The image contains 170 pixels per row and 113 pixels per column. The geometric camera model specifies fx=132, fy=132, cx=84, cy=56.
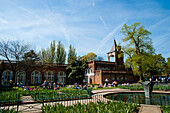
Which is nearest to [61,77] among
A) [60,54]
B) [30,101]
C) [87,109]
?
[60,54]

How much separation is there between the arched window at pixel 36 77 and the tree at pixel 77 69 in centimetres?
786

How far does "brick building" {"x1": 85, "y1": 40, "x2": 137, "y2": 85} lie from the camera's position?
31770 mm

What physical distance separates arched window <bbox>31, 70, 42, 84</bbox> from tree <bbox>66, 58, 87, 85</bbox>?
7.86 m

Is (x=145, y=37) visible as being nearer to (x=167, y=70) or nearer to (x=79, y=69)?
(x=79, y=69)

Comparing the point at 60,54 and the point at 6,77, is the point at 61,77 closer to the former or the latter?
the point at 60,54

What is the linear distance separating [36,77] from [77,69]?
36.5 feet

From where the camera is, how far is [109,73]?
1271 inches

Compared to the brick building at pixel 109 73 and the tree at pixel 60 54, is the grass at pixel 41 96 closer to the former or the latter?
the brick building at pixel 109 73

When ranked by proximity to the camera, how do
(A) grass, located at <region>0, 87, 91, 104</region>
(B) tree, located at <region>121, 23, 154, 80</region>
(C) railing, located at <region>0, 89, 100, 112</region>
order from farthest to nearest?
(B) tree, located at <region>121, 23, 154, 80</region>
(A) grass, located at <region>0, 87, 91, 104</region>
(C) railing, located at <region>0, 89, 100, 112</region>

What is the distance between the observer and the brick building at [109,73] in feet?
104

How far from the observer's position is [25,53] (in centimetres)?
2606

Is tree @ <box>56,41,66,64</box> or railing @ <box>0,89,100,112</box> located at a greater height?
tree @ <box>56,41,66,64</box>

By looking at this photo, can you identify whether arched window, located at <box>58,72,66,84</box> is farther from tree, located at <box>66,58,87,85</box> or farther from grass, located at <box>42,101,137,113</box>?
grass, located at <box>42,101,137,113</box>

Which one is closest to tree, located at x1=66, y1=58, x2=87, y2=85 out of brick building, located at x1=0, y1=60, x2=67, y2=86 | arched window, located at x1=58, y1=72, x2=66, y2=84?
arched window, located at x1=58, y1=72, x2=66, y2=84
